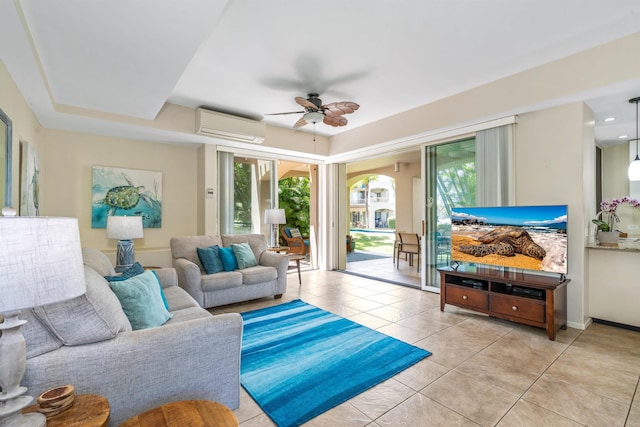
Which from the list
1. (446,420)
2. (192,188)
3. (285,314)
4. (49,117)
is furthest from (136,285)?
(192,188)

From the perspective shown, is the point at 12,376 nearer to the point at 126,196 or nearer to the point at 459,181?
the point at 126,196

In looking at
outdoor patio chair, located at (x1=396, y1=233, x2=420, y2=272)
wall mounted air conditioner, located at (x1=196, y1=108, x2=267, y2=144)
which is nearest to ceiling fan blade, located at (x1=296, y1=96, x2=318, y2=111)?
wall mounted air conditioner, located at (x1=196, y1=108, x2=267, y2=144)

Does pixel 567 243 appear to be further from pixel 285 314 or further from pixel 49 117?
pixel 49 117

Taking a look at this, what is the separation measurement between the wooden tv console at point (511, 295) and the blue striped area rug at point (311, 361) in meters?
1.20

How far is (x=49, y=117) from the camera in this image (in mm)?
3713

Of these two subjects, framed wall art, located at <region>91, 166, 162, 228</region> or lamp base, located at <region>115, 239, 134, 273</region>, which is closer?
lamp base, located at <region>115, 239, 134, 273</region>

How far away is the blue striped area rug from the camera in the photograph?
201 cm

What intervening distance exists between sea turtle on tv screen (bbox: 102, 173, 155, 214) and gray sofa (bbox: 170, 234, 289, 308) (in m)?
1.22

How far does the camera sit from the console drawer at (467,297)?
11.2 feet

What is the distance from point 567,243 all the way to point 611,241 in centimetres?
59

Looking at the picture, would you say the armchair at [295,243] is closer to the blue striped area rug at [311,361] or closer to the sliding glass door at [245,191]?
the sliding glass door at [245,191]

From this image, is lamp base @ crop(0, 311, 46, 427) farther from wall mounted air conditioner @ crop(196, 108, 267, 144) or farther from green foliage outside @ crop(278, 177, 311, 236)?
green foliage outside @ crop(278, 177, 311, 236)

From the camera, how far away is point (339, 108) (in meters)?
3.43

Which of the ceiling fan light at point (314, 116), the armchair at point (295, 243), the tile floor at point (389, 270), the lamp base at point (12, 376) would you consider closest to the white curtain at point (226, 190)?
the ceiling fan light at point (314, 116)
